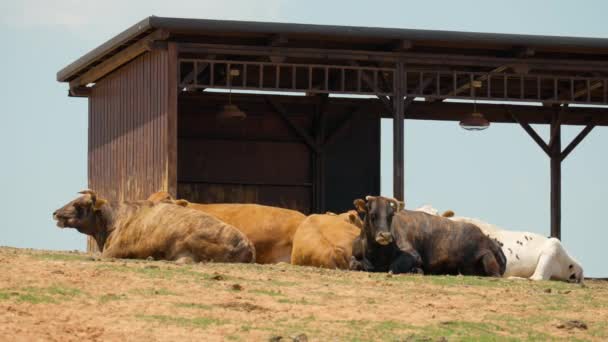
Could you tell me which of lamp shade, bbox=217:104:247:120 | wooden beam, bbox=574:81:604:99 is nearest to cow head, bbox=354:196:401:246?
lamp shade, bbox=217:104:247:120

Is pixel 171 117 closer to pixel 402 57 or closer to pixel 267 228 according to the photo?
pixel 267 228

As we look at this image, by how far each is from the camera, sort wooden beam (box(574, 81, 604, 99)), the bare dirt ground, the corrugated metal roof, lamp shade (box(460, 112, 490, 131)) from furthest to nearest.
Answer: wooden beam (box(574, 81, 604, 99))
lamp shade (box(460, 112, 490, 131))
the corrugated metal roof
the bare dirt ground

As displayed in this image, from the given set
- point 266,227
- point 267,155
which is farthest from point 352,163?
point 266,227

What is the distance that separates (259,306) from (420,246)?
23.2 ft

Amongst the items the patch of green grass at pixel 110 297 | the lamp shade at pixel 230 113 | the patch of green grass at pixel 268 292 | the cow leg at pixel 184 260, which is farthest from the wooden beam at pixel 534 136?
the patch of green grass at pixel 110 297

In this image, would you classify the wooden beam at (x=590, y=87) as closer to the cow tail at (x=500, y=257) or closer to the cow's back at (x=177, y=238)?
the cow tail at (x=500, y=257)

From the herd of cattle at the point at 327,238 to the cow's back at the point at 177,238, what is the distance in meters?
0.01

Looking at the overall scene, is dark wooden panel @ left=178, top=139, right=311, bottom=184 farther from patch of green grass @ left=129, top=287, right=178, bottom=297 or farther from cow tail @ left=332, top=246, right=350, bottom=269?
patch of green grass @ left=129, top=287, right=178, bottom=297

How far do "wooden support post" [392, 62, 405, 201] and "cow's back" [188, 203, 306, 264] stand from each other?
159 inches

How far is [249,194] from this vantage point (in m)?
32.8

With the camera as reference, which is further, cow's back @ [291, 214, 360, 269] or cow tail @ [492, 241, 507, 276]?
cow tail @ [492, 241, 507, 276]

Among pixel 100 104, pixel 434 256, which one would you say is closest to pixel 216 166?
pixel 100 104

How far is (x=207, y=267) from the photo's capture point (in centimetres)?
1953

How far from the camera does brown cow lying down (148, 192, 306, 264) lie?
24.0m
